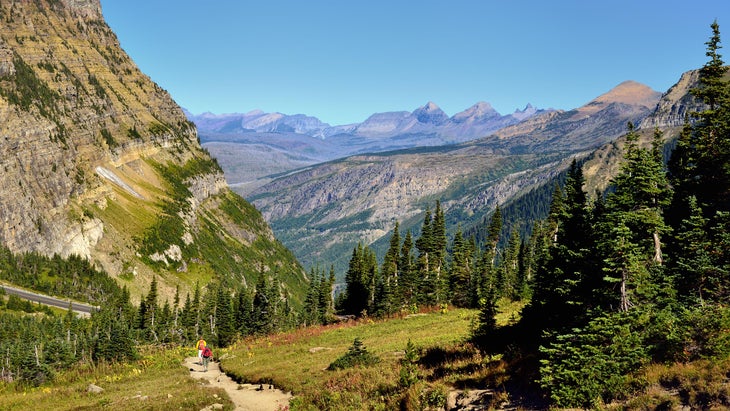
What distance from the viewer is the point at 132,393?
99.8 ft

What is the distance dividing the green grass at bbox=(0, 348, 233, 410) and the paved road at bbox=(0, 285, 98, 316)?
96.8 meters

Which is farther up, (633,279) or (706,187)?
(706,187)

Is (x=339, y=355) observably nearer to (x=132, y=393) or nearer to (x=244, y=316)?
(x=132, y=393)

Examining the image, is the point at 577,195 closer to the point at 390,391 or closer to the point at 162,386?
the point at 390,391

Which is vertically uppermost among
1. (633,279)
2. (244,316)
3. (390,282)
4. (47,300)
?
(633,279)

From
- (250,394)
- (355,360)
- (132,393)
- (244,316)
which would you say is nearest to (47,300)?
(244,316)

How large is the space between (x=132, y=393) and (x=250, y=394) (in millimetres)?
7663

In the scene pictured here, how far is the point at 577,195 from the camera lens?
30.6 m

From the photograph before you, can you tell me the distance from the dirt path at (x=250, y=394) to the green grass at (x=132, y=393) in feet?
2.62

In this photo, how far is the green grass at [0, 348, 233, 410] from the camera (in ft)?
87.0

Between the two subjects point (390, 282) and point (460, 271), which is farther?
point (460, 271)

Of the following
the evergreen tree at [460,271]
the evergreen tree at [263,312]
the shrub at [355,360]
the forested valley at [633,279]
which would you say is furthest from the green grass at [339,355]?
the evergreen tree at [263,312]

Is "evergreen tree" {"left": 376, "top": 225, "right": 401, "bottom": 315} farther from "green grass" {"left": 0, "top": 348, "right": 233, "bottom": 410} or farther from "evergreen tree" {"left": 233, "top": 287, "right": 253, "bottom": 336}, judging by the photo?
"green grass" {"left": 0, "top": 348, "right": 233, "bottom": 410}

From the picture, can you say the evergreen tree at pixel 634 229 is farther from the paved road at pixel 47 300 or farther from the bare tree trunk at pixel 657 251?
the paved road at pixel 47 300
